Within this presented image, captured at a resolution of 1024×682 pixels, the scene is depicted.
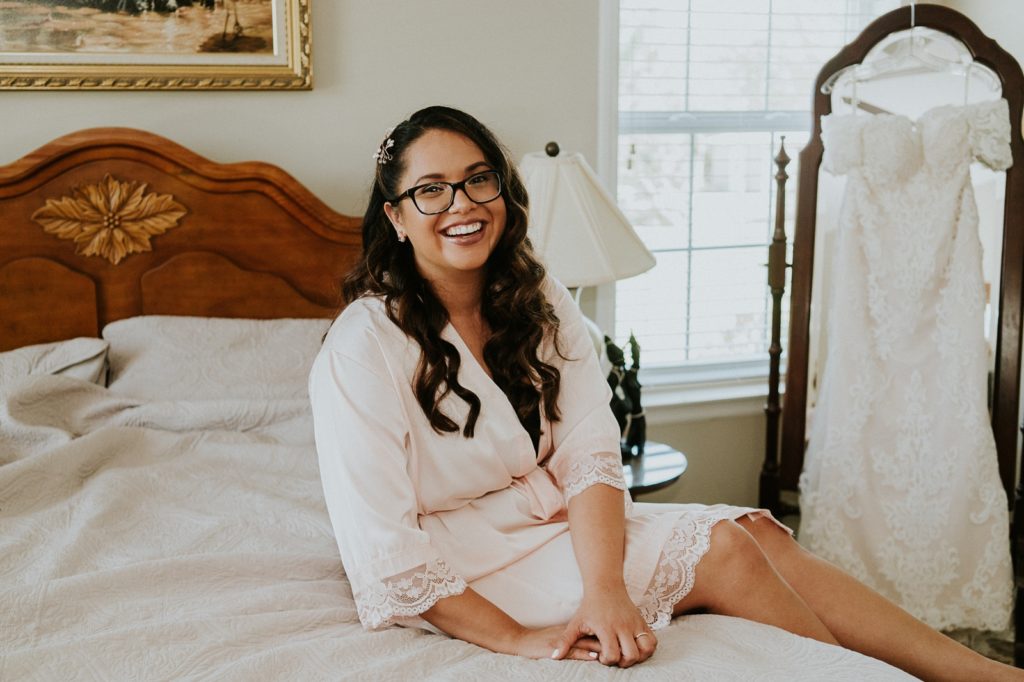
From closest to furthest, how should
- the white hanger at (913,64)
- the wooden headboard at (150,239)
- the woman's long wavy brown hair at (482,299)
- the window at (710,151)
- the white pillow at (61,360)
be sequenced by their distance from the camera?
1. the woman's long wavy brown hair at (482,299)
2. the white pillow at (61,360)
3. the wooden headboard at (150,239)
4. the white hanger at (913,64)
5. the window at (710,151)

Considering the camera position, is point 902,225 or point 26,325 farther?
point 902,225

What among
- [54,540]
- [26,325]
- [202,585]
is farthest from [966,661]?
[26,325]

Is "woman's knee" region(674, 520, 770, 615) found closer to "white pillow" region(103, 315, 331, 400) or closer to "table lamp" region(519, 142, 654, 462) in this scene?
"table lamp" region(519, 142, 654, 462)

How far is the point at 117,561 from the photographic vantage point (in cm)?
165

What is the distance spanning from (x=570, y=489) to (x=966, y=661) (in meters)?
0.68

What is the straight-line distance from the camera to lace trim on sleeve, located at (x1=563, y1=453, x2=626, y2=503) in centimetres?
174

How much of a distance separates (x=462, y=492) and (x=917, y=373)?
58.5 inches

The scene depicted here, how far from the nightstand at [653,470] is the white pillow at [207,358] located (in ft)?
2.75

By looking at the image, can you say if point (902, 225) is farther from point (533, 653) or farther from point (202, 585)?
point (202, 585)

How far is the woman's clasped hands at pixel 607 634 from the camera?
1.40 meters

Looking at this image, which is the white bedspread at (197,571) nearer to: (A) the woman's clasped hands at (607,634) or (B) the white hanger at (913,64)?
(A) the woman's clasped hands at (607,634)

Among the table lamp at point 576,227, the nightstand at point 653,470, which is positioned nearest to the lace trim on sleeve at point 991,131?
the table lamp at point 576,227

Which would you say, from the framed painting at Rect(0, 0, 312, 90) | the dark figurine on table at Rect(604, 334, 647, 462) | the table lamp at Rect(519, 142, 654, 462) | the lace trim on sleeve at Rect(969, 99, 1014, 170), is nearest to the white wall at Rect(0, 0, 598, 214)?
the framed painting at Rect(0, 0, 312, 90)

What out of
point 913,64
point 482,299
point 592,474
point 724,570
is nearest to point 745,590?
point 724,570
